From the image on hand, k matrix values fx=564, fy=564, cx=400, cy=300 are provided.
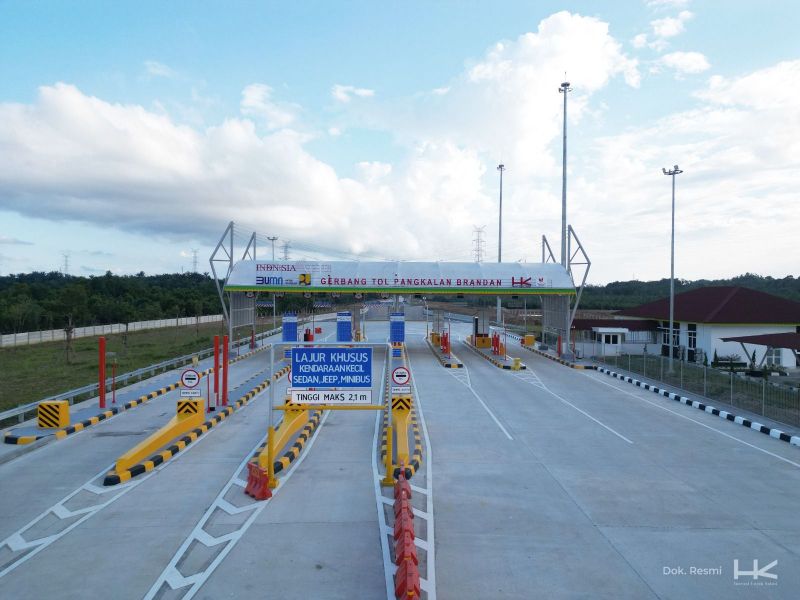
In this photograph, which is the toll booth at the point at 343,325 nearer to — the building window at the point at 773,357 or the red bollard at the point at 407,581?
the building window at the point at 773,357

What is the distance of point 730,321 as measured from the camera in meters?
26.1

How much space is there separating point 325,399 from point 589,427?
7.26 m

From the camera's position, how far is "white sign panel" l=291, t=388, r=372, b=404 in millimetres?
9539

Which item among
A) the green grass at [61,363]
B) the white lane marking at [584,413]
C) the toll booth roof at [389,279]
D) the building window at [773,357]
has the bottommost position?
the green grass at [61,363]

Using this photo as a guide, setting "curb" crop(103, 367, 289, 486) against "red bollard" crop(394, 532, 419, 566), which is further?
"curb" crop(103, 367, 289, 486)

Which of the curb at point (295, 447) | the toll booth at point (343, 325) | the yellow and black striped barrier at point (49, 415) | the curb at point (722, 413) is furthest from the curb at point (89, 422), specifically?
the curb at point (722, 413)

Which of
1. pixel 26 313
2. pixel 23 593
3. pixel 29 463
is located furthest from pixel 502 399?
pixel 26 313

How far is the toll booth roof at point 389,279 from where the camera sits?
28812 millimetres

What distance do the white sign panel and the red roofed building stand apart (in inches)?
855

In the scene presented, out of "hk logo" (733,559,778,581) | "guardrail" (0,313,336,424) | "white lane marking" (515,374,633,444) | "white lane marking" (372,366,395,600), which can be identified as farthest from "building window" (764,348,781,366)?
"guardrail" (0,313,336,424)

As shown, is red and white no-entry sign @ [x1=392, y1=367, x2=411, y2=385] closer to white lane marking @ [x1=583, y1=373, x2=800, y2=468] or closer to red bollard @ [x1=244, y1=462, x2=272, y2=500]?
red bollard @ [x1=244, y1=462, x2=272, y2=500]

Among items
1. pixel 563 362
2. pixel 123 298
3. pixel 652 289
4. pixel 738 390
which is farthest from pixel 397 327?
pixel 652 289

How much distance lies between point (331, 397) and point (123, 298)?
59.9m

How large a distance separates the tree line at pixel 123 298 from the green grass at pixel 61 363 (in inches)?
106
